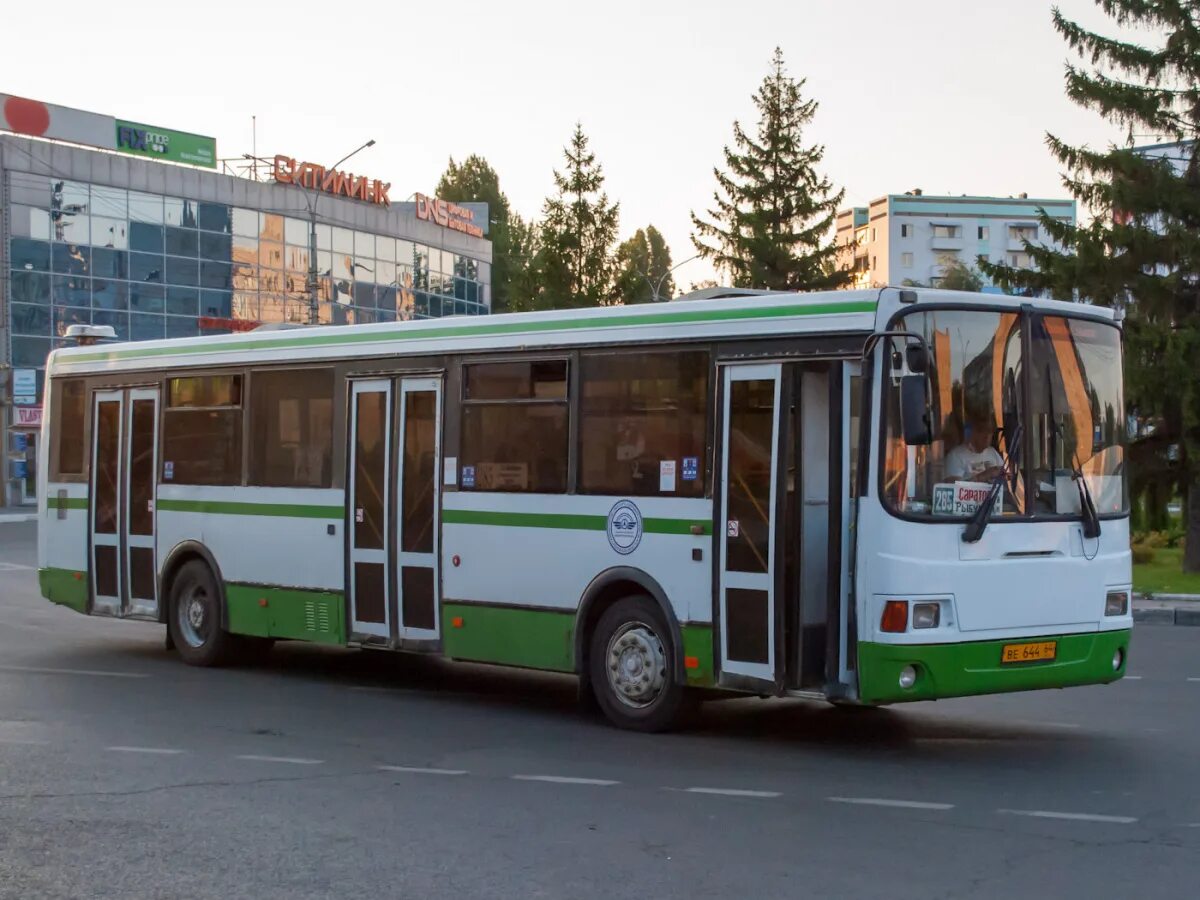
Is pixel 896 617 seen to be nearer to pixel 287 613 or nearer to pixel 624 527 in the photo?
pixel 624 527

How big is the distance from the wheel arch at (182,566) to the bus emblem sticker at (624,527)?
4979 mm

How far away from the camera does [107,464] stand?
16344 millimetres

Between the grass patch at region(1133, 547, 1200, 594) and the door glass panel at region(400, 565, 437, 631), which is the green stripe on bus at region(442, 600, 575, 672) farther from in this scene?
the grass patch at region(1133, 547, 1200, 594)

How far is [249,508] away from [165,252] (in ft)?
160

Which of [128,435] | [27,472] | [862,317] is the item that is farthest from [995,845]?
[27,472]

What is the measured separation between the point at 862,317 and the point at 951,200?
134261 mm

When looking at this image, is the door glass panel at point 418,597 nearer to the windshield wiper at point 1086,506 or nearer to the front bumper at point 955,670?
the front bumper at point 955,670

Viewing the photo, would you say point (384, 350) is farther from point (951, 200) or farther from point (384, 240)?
point (951, 200)

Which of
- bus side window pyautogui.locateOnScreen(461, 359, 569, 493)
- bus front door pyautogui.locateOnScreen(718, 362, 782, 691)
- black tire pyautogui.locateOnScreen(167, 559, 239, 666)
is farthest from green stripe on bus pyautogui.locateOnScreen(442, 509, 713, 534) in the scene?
black tire pyautogui.locateOnScreen(167, 559, 239, 666)

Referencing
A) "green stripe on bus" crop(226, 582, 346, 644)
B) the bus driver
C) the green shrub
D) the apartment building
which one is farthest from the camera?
the apartment building

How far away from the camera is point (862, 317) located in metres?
10.0

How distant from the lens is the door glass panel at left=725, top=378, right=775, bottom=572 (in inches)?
410

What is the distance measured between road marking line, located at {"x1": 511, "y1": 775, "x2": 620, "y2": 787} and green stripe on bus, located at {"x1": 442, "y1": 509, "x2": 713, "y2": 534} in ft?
6.68

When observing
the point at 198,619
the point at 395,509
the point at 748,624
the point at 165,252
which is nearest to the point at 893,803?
the point at 748,624
